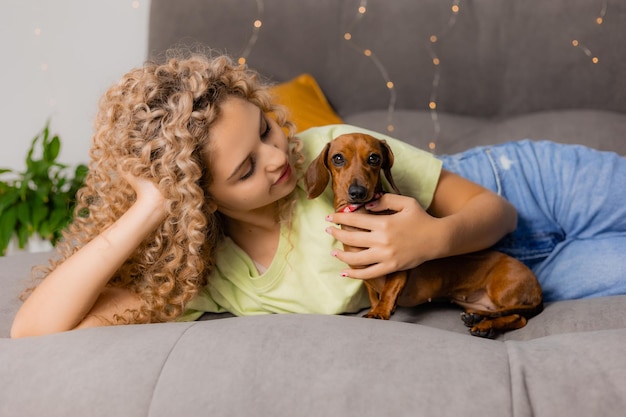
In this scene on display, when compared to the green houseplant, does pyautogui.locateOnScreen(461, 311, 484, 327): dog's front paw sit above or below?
above

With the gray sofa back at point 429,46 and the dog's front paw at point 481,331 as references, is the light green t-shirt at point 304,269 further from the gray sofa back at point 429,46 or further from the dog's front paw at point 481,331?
the gray sofa back at point 429,46

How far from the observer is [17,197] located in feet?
9.18

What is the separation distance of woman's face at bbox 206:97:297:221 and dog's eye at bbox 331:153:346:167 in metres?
0.12

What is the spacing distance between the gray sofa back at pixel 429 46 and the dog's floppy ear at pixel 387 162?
51.7 inches

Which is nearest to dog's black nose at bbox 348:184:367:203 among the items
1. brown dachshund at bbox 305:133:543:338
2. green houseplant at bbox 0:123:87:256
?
brown dachshund at bbox 305:133:543:338

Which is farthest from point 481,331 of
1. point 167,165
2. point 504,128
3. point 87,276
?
point 504,128

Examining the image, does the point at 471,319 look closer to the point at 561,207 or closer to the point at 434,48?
the point at 561,207

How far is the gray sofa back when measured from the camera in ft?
8.25

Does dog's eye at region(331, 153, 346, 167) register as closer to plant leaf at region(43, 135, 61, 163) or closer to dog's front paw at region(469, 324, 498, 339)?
dog's front paw at region(469, 324, 498, 339)

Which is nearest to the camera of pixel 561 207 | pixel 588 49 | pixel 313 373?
pixel 313 373

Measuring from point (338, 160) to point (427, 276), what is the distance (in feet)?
1.22

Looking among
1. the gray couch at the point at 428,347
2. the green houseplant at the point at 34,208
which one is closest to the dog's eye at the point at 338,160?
the gray couch at the point at 428,347

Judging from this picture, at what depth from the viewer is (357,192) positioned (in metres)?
1.36

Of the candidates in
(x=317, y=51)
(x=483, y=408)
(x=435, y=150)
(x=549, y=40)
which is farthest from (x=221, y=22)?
(x=483, y=408)
